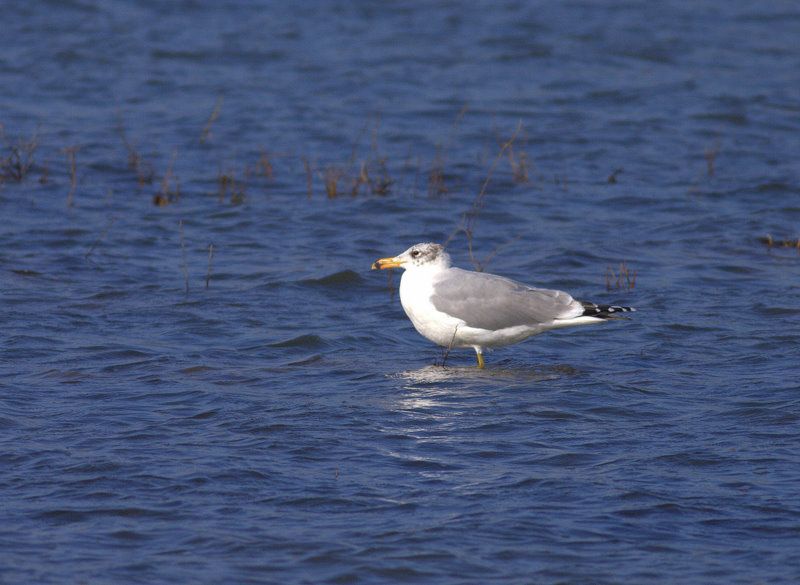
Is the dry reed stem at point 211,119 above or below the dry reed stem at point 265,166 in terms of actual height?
above

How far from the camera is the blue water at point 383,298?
5973 mm

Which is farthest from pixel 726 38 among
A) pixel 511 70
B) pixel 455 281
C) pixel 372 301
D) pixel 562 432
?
pixel 562 432

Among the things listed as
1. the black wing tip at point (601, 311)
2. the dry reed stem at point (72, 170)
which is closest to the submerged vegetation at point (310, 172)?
the dry reed stem at point (72, 170)

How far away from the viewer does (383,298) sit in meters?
11.2

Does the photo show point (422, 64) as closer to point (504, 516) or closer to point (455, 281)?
point (455, 281)

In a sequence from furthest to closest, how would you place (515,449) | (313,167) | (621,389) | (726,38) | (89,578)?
1. (726,38)
2. (313,167)
3. (621,389)
4. (515,449)
5. (89,578)

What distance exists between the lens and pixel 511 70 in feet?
68.2

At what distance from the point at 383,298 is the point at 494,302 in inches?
89.1

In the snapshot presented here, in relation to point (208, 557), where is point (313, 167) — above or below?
above

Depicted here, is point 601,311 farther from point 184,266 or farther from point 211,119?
point 211,119

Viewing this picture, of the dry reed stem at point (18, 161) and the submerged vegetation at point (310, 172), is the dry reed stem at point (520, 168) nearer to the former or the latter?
the submerged vegetation at point (310, 172)

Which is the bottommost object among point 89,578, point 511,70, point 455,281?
point 89,578

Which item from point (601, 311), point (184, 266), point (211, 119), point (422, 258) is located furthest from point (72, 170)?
point (601, 311)

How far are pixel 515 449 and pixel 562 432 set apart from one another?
47 centimetres
